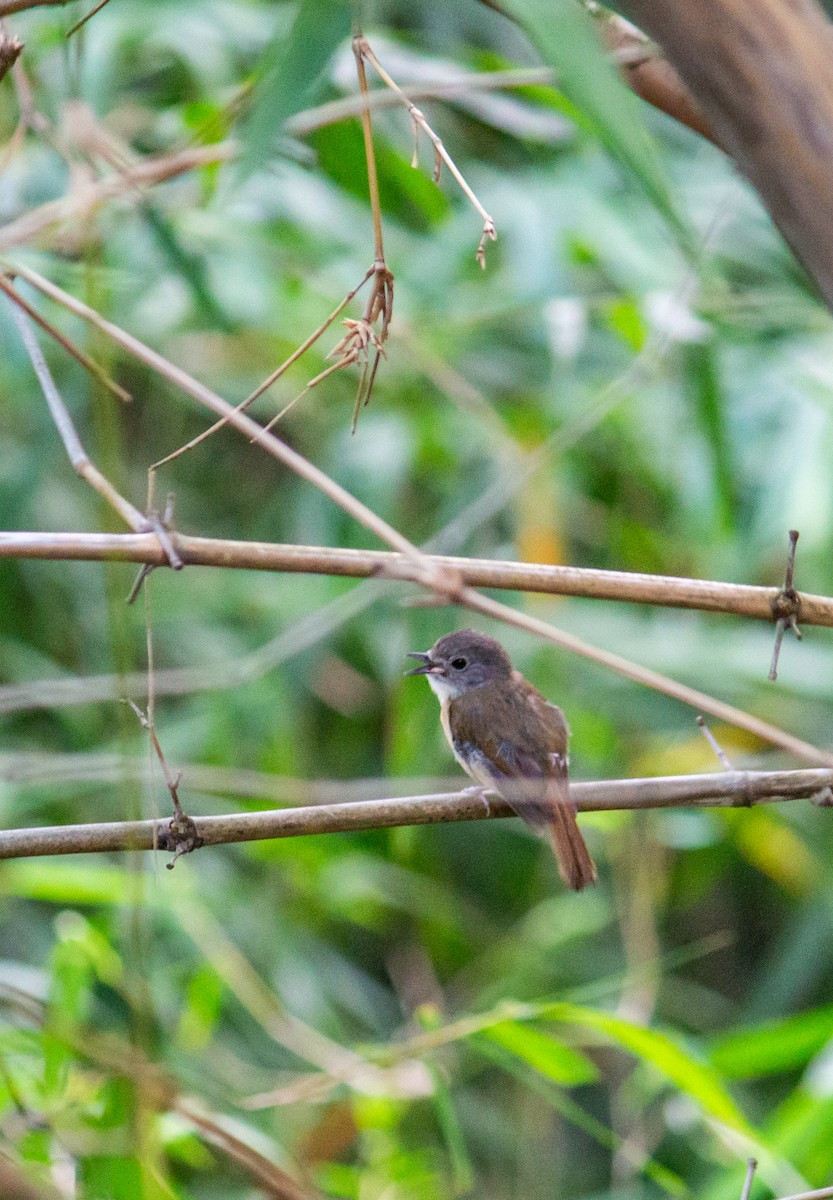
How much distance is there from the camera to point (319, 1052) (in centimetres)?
384

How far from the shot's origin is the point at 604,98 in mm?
981

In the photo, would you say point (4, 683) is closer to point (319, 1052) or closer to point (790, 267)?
point (319, 1052)

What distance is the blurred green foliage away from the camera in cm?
310

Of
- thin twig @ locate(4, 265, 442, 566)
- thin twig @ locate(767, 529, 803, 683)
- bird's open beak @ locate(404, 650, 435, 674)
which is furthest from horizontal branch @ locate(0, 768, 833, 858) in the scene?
bird's open beak @ locate(404, 650, 435, 674)

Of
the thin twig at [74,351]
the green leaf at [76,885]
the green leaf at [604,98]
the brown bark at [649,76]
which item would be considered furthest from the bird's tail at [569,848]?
the green leaf at [604,98]

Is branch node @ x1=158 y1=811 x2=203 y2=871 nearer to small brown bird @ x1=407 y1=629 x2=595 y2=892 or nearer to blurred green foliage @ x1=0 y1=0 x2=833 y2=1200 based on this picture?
blurred green foliage @ x1=0 y1=0 x2=833 y2=1200

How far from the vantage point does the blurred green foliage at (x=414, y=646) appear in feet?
10.2

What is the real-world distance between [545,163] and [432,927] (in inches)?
125

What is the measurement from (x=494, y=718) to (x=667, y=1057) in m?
1.14

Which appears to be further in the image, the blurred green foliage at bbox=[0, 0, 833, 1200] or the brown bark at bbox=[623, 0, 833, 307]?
the blurred green foliage at bbox=[0, 0, 833, 1200]

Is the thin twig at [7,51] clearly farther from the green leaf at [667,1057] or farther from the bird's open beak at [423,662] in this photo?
the bird's open beak at [423,662]

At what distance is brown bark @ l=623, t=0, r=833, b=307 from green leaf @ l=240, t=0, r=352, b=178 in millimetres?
622

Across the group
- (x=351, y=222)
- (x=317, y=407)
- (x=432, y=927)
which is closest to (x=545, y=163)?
(x=351, y=222)

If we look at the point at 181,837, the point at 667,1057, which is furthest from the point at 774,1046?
the point at 181,837
